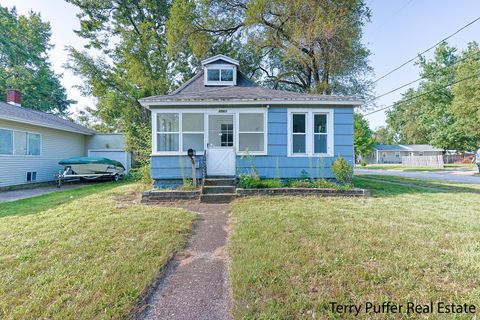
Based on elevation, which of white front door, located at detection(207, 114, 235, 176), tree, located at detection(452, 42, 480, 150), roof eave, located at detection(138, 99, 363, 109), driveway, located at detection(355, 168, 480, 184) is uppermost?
tree, located at detection(452, 42, 480, 150)

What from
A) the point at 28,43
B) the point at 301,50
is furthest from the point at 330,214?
the point at 28,43

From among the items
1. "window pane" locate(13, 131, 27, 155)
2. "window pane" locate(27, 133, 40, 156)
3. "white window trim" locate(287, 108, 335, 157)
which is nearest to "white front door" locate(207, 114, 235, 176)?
"white window trim" locate(287, 108, 335, 157)

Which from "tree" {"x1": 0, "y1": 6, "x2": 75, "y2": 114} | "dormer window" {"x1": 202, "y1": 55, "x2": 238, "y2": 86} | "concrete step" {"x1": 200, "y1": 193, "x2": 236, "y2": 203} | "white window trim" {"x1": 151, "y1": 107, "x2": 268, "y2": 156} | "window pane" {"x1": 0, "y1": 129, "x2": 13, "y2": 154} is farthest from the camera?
"tree" {"x1": 0, "y1": 6, "x2": 75, "y2": 114}

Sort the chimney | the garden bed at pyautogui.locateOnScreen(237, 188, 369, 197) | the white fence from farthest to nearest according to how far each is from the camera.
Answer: the white fence < the chimney < the garden bed at pyautogui.locateOnScreen(237, 188, 369, 197)

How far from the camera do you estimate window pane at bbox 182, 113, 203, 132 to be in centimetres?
855

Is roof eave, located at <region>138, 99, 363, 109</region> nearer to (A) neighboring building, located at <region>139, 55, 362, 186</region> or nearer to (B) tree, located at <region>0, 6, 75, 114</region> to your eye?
(A) neighboring building, located at <region>139, 55, 362, 186</region>

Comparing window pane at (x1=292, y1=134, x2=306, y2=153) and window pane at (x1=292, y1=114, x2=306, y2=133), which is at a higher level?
window pane at (x1=292, y1=114, x2=306, y2=133)

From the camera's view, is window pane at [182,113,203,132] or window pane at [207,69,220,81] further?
window pane at [207,69,220,81]

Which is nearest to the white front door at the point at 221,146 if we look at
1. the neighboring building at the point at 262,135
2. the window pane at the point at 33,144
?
the neighboring building at the point at 262,135

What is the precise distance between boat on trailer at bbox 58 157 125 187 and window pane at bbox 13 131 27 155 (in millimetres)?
1485

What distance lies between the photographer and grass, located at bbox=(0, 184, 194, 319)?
2262 millimetres

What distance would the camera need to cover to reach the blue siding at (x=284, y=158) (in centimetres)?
833

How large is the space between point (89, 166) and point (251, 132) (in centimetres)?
901

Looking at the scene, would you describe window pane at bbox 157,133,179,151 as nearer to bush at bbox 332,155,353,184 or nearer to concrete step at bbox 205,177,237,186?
concrete step at bbox 205,177,237,186
